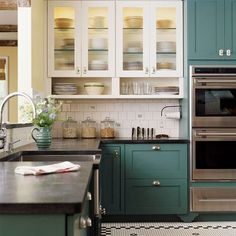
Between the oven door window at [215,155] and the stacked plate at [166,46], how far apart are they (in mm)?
1086

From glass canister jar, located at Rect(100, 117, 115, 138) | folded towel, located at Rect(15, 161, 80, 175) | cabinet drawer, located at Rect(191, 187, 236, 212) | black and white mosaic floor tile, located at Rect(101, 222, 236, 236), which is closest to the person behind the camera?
folded towel, located at Rect(15, 161, 80, 175)

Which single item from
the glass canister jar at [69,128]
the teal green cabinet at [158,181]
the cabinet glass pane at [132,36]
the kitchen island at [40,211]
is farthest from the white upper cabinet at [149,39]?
the kitchen island at [40,211]

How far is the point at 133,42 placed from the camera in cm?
444

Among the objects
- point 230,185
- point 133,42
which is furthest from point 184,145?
point 133,42

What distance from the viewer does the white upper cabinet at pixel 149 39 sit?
4379mm

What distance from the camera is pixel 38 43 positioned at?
4.11m

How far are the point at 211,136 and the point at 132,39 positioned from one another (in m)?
1.38

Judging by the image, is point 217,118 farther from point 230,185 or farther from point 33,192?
point 33,192

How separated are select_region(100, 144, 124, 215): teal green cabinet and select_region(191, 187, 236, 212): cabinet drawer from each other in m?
0.75

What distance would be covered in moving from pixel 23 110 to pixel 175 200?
1811mm

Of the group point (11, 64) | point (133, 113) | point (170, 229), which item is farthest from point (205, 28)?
point (11, 64)

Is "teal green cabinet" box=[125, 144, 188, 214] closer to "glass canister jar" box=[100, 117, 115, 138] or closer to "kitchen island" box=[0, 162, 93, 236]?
"glass canister jar" box=[100, 117, 115, 138]

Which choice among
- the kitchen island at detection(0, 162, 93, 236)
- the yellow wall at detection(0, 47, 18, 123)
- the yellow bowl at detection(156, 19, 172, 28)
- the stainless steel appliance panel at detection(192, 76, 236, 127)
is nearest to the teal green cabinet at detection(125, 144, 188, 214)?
the stainless steel appliance panel at detection(192, 76, 236, 127)

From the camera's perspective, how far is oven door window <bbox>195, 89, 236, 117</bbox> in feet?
13.5
